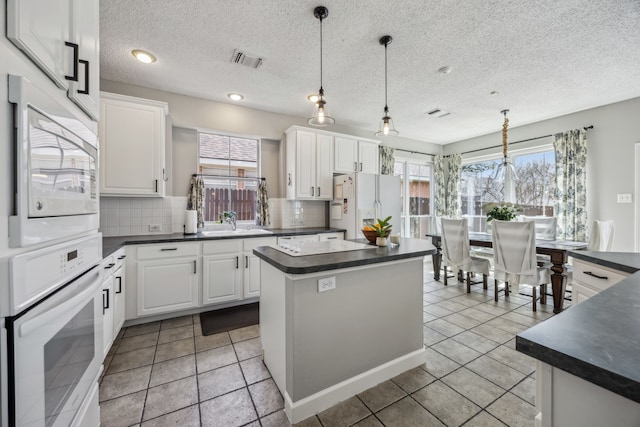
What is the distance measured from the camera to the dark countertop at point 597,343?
516 mm

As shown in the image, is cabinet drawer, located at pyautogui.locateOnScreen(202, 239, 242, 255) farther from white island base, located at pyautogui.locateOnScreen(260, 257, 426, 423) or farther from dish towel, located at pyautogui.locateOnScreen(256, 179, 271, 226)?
white island base, located at pyautogui.locateOnScreen(260, 257, 426, 423)

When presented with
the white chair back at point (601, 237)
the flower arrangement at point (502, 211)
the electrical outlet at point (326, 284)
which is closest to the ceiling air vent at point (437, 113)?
the flower arrangement at point (502, 211)

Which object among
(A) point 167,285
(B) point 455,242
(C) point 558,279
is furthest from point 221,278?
(C) point 558,279

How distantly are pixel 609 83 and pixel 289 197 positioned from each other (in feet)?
14.0

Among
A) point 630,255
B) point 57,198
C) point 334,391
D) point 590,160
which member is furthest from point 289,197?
point 590,160

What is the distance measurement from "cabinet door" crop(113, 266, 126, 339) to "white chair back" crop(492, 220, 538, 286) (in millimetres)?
4113

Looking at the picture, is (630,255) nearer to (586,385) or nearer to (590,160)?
(586,385)

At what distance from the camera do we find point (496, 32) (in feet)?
7.19

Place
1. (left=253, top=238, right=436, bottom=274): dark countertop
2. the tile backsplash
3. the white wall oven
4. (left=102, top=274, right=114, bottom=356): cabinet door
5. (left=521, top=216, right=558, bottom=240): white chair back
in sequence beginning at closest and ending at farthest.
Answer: the white wall oven → (left=253, top=238, right=436, bottom=274): dark countertop → (left=102, top=274, right=114, bottom=356): cabinet door → the tile backsplash → (left=521, top=216, right=558, bottom=240): white chair back

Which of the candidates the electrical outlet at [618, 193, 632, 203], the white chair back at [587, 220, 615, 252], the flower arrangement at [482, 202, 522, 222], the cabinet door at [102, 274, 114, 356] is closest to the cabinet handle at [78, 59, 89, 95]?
the cabinet door at [102, 274, 114, 356]

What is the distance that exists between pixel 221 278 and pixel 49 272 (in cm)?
221

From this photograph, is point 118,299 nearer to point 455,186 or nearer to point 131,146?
point 131,146

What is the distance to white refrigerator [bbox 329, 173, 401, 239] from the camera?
12.5 feet

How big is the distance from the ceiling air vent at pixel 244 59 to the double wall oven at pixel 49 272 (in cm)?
170
